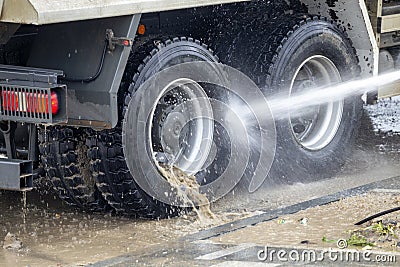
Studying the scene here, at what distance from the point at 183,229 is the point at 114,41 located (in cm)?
147

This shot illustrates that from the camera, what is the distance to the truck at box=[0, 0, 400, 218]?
666 cm

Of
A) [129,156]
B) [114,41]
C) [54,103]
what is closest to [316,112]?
[129,156]

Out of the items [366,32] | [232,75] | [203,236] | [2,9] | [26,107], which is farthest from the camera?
[366,32]

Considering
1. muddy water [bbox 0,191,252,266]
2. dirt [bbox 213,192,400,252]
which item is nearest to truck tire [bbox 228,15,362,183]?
dirt [bbox 213,192,400,252]

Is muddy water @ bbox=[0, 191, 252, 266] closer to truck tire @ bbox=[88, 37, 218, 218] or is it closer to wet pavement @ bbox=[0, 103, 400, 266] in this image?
wet pavement @ bbox=[0, 103, 400, 266]

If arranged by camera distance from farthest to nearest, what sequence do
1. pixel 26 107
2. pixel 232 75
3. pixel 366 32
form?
pixel 366 32
pixel 232 75
pixel 26 107

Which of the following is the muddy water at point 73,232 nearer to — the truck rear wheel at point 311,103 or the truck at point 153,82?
the truck at point 153,82

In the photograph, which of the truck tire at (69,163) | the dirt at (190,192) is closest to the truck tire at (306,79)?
the dirt at (190,192)

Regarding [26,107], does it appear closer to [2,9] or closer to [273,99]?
[2,9]

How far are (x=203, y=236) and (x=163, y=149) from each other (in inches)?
35.0

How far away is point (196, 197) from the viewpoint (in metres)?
7.89

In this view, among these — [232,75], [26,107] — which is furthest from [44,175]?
[232,75]

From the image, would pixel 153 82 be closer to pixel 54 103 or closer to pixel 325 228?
pixel 54 103

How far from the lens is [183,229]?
7.48m
